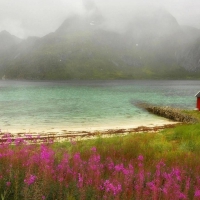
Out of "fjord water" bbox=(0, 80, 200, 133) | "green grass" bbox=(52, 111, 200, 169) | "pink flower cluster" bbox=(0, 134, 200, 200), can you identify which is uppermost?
"pink flower cluster" bbox=(0, 134, 200, 200)

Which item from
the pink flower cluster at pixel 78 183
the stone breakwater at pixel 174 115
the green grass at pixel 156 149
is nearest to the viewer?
the pink flower cluster at pixel 78 183

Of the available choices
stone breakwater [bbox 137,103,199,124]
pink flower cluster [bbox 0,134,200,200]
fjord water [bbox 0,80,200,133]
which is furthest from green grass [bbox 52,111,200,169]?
stone breakwater [bbox 137,103,199,124]

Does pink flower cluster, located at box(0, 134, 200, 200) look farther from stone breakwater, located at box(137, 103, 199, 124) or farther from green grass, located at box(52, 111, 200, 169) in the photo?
stone breakwater, located at box(137, 103, 199, 124)

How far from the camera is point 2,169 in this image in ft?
18.2

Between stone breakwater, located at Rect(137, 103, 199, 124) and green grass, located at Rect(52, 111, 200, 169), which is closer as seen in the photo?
green grass, located at Rect(52, 111, 200, 169)

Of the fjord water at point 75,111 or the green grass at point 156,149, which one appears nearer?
the green grass at point 156,149

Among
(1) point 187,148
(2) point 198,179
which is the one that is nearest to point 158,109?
(1) point 187,148

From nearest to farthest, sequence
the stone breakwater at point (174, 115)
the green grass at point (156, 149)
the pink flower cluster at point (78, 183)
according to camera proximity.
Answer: the pink flower cluster at point (78, 183), the green grass at point (156, 149), the stone breakwater at point (174, 115)

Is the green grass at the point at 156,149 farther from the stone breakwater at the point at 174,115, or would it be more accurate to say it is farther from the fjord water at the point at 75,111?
the stone breakwater at the point at 174,115

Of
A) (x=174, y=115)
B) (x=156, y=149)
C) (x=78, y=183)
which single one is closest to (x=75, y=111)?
(x=174, y=115)

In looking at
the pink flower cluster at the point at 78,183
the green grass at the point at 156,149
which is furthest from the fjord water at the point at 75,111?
the pink flower cluster at the point at 78,183

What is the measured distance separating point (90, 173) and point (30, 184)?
1.30 meters

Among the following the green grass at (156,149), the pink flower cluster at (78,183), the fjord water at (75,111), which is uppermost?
the pink flower cluster at (78,183)

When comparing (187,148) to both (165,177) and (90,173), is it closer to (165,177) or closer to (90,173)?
(165,177)
